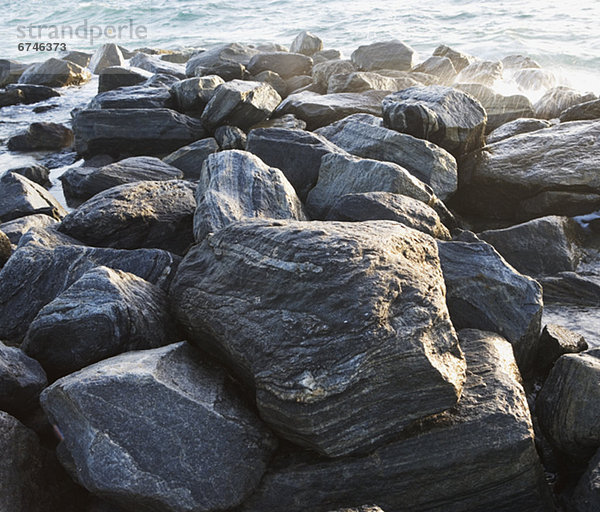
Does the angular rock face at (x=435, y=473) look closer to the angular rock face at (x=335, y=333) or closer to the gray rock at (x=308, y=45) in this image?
the angular rock face at (x=335, y=333)

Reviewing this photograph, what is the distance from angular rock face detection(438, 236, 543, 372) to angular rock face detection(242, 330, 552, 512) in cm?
111

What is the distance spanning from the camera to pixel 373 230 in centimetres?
365

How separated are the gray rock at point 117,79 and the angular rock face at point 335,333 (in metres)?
12.0

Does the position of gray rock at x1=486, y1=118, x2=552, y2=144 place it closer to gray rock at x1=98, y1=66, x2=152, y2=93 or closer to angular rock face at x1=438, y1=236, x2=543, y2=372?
angular rock face at x1=438, y1=236, x2=543, y2=372

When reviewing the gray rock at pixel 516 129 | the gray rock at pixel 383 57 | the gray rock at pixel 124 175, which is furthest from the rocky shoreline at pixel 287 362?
the gray rock at pixel 383 57

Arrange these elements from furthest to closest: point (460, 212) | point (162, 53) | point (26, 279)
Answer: point (162, 53) → point (460, 212) → point (26, 279)

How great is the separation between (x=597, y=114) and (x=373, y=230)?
6.61 metres

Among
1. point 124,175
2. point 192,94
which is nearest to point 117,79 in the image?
point 192,94

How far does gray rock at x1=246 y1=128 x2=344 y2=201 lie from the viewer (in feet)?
22.3

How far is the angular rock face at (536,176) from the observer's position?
6812 millimetres

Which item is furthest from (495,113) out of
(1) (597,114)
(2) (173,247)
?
(2) (173,247)

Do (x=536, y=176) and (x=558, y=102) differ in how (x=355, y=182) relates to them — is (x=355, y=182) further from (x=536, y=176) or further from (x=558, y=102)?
(x=558, y=102)

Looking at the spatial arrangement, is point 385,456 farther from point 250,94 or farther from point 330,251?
point 250,94

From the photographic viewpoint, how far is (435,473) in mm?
3057
